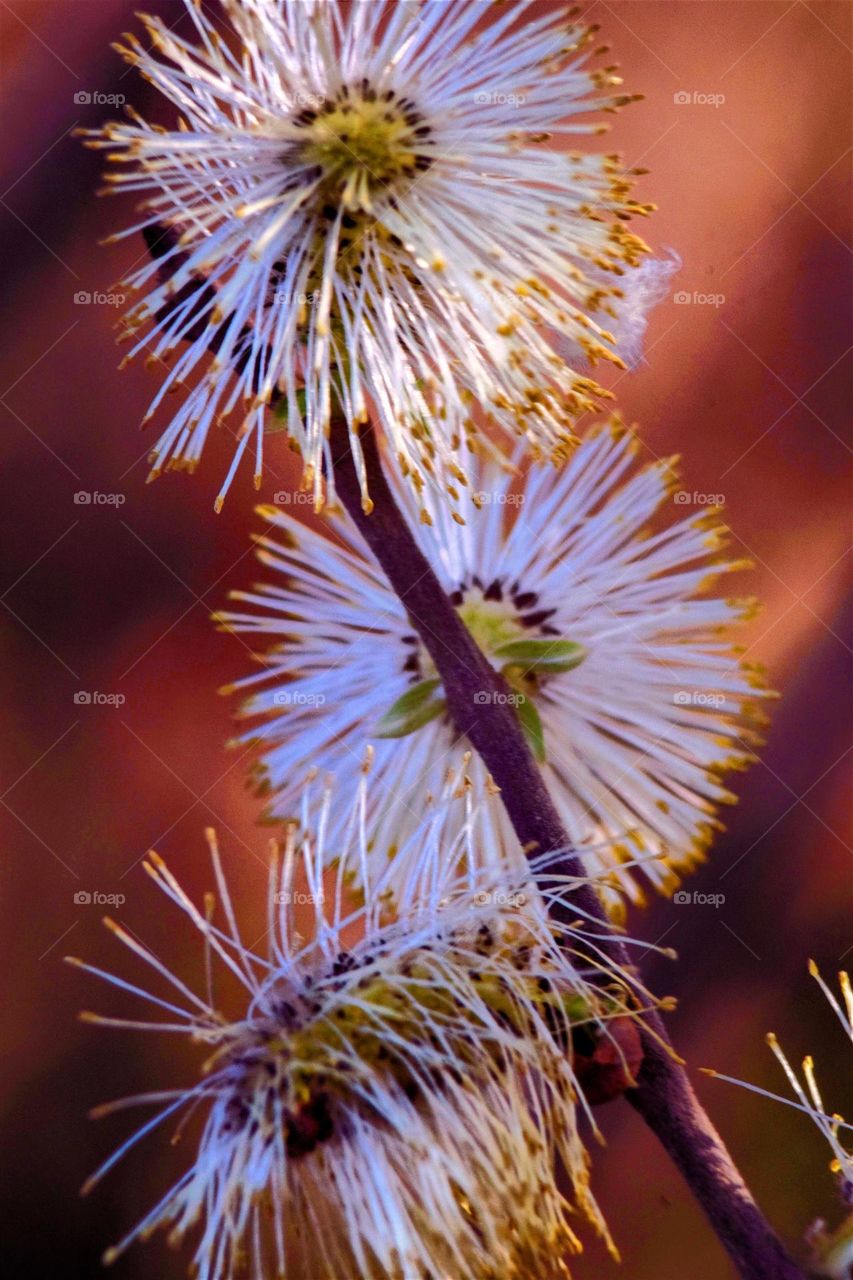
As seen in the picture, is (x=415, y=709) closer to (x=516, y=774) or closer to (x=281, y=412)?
(x=516, y=774)

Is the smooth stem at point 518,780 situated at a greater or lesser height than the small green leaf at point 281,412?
lesser

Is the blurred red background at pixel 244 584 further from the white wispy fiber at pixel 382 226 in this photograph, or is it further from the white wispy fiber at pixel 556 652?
the white wispy fiber at pixel 382 226

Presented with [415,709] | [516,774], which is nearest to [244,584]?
[415,709]

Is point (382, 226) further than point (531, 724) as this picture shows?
No

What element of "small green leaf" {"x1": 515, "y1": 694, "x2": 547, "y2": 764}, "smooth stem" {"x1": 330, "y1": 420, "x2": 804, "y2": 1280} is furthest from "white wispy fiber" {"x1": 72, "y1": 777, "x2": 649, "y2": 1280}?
"small green leaf" {"x1": 515, "y1": 694, "x2": 547, "y2": 764}

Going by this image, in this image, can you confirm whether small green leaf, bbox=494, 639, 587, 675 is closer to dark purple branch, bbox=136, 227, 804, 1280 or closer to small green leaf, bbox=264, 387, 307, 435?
dark purple branch, bbox=136, 227, 804, 1280

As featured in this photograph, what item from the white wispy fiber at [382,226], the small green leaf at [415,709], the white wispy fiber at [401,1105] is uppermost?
the white wispy fiber at [382,226]

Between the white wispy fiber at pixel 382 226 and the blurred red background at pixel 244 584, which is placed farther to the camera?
the blurred red background at pixel 244 584

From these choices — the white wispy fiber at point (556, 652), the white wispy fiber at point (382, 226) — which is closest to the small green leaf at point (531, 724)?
the white wispy fiber at point (556, 652)
